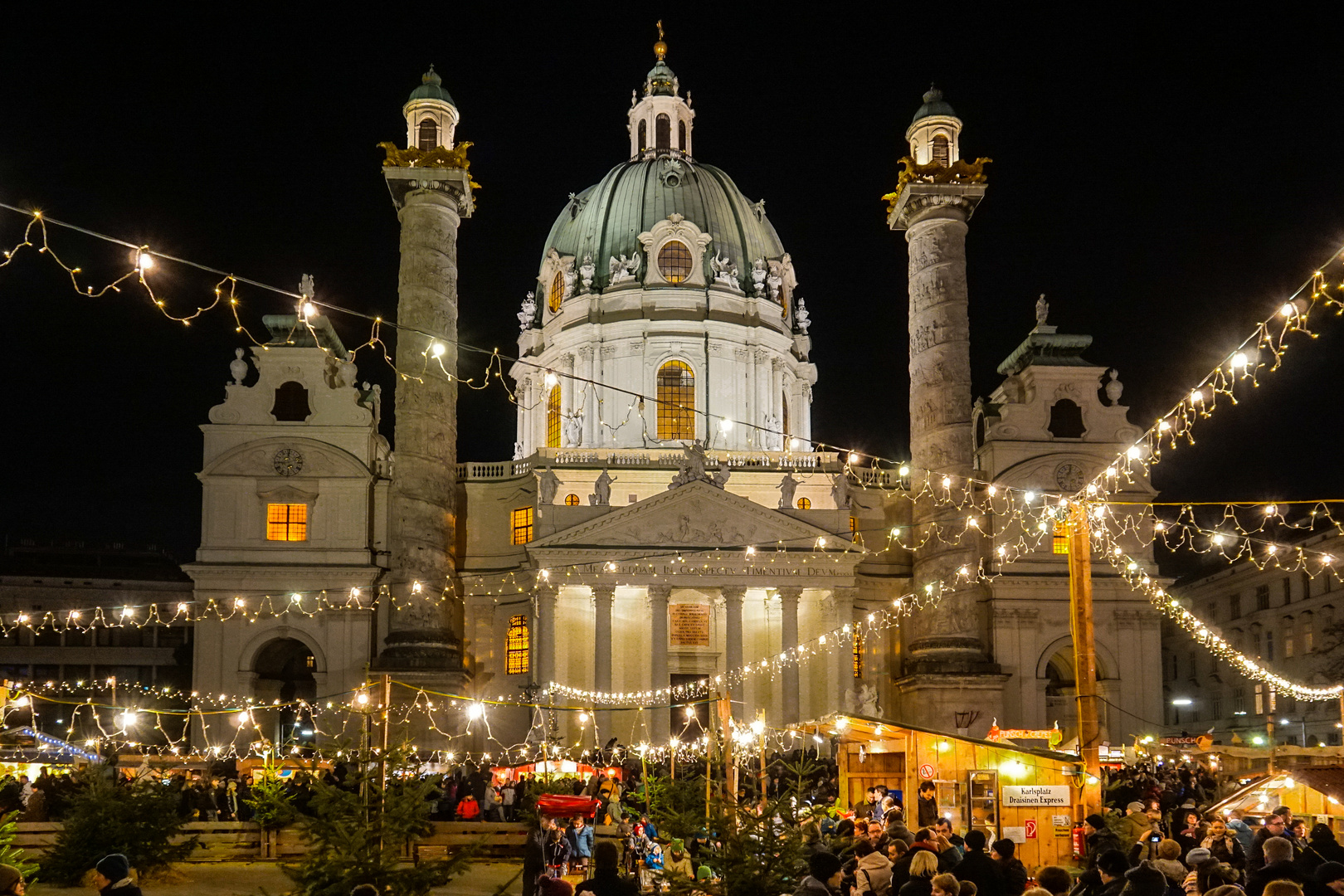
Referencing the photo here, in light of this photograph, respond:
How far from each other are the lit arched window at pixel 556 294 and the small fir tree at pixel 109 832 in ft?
158

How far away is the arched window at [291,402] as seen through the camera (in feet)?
180

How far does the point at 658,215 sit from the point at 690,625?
849 inches

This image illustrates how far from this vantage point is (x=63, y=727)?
76125 millimetres

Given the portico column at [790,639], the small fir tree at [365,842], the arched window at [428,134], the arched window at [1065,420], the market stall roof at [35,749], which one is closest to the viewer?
the small fir tree at [365,842]

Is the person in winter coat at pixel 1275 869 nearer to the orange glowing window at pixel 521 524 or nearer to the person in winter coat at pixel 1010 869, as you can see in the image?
the person in winter coat at pixel 1010 869

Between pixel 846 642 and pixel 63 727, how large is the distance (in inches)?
1836

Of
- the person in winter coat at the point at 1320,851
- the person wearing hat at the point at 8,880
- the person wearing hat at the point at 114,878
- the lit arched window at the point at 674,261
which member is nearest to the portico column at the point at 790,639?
the lit arched window at the point at 674,261

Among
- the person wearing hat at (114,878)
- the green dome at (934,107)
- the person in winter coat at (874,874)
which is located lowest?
the person in winter coat at (874,874)

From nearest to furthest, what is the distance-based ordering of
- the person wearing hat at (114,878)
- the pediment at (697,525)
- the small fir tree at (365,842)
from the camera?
the person wearing hat at (114,878)
the small fir tree at (365,842)
the pediment at (697,525)

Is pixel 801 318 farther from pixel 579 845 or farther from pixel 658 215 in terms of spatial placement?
pixel 579 845

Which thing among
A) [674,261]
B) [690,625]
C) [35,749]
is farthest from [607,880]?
[674,261]

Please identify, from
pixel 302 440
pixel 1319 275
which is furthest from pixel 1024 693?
pixel 1319 275

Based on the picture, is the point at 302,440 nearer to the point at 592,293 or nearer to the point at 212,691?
the point at 212,691

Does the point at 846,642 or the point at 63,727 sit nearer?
the point at 846,642
